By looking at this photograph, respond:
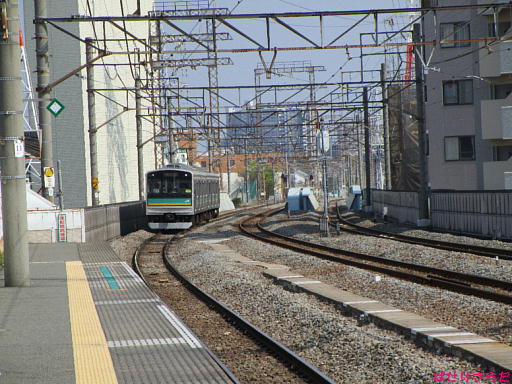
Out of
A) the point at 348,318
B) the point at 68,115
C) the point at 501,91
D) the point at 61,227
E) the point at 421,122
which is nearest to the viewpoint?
the point at 348,318

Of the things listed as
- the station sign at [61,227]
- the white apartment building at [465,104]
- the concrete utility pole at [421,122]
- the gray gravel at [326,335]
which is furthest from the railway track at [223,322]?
the white apartment building at [465,104]

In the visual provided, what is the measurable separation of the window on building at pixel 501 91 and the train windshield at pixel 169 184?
1465 centimetres

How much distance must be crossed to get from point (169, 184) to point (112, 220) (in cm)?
483

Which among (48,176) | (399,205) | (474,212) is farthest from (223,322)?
(399,205)

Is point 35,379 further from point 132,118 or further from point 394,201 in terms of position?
point 132,118

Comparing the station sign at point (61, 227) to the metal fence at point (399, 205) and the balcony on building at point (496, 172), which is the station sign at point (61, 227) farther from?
the balcony on building at point (496, 172)

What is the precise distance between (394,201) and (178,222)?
10821mm

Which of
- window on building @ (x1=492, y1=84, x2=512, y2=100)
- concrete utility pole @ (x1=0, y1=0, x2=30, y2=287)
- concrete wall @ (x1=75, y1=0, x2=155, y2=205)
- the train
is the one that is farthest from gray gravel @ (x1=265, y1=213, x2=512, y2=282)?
concrete wall @ (x1=75, y1=0, x2=155, y2=205)

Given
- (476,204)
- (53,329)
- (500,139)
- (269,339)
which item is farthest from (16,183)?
(500,139)

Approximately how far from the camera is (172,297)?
12.3 m

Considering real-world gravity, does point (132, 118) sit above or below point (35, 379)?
above

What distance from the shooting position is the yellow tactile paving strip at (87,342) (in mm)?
5590

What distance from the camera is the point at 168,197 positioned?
3030cm

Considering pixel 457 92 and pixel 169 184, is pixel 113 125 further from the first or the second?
pixel 457 92
